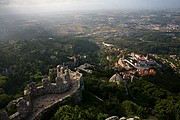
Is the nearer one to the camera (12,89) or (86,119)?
(86,119)

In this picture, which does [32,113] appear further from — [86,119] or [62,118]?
[86,119]

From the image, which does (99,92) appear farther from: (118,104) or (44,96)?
(44,96)

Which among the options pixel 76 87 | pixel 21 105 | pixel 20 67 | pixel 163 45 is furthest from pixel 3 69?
pixel 163 45

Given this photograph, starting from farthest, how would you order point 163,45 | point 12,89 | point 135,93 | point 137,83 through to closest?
point 163,45 < point 12,89 < point 137,83 < point 135,93

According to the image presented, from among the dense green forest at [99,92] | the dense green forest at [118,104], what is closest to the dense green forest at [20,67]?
the dense green forest at [99,92]

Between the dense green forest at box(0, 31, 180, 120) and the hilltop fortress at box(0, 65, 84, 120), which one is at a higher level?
the hilltop fortress at box(0, 65, 84, 120)

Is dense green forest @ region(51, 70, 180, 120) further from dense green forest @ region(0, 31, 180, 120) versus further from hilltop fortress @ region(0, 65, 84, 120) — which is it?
hilltop fortress @ region(0, 65, 84, 120)

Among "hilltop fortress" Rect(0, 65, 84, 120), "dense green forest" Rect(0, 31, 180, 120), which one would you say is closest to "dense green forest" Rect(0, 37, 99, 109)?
"dense green forest" Rect(0, 31, 180, 120)

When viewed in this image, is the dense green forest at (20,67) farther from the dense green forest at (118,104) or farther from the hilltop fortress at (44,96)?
the dense green forest at (118,104)
